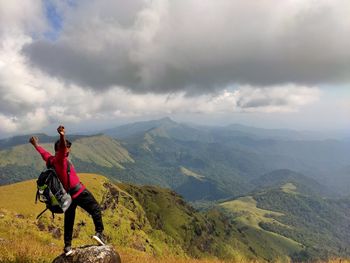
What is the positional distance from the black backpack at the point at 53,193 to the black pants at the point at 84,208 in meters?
0.60

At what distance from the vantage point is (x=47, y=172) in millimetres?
10891

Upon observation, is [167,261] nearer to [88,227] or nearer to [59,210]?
[59,210]

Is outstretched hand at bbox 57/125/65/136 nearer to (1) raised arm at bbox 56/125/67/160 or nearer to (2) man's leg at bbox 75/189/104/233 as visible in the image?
(1) raised arm at bbox 56/125/67/160

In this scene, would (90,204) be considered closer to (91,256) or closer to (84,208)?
(84,208)

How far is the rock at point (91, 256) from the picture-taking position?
10797 mm

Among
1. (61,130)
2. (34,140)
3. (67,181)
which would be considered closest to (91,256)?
(67,181)

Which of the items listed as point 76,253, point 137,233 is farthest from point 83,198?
point 137,233

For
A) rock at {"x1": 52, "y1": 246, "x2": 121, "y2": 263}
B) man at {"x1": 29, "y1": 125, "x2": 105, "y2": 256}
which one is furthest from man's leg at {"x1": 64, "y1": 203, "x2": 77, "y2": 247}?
rock at {"x1": 52, "y1": 246, "x2": 121, "y2": 263}

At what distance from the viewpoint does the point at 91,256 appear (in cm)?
1085

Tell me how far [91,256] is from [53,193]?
221cm

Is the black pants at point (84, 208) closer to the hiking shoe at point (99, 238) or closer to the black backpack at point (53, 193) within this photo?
the hiking shoe at point (99, 238)

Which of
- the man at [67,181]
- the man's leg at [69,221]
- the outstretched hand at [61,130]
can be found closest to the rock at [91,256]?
the man at [67,181]

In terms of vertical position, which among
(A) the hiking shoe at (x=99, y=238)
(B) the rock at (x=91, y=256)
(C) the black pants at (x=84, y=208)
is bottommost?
(B) the rock at (x=91, y=256)

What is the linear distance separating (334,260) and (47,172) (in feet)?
38.7
